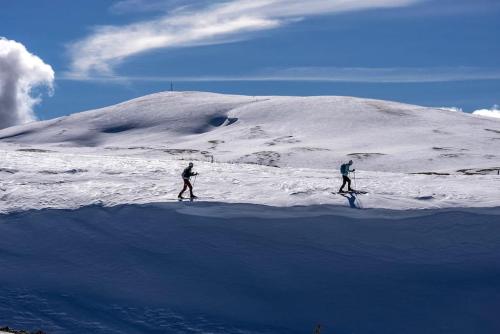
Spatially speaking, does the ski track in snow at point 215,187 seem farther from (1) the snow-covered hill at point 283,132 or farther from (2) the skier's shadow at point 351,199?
(1) the snow-covered hill at point 283,132

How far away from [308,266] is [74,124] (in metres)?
50.6

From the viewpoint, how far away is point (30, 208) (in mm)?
25859

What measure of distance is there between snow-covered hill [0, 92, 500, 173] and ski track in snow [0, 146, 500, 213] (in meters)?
14.8

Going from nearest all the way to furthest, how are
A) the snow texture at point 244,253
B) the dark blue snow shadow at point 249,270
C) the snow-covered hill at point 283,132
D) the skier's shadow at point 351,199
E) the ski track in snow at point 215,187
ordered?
the dark blue snow shadow at point 249,270, the snow texture at point 244,253, the skier's shadow at point 351,199, the ski track in snow at point 215,187, the snow-covered hill at point 283,132

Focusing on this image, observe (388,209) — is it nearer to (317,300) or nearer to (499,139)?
(317,300)

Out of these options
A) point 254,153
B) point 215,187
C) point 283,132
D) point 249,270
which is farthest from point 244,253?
point 283,132

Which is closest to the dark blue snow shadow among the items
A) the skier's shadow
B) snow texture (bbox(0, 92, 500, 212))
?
the skier's shadow

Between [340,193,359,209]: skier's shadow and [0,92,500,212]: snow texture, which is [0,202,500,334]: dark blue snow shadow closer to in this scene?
[340,193,359,209]: skier's shadow

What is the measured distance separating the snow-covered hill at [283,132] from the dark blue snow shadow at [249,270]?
2027 cm

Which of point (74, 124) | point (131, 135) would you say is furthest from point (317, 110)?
point (74, 124)

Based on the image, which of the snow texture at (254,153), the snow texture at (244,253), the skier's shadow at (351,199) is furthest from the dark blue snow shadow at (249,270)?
the snow texture at (254,153)

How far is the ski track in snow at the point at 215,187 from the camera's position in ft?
80.9

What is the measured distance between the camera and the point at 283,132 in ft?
192

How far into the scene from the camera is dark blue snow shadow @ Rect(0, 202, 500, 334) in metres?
20.3
